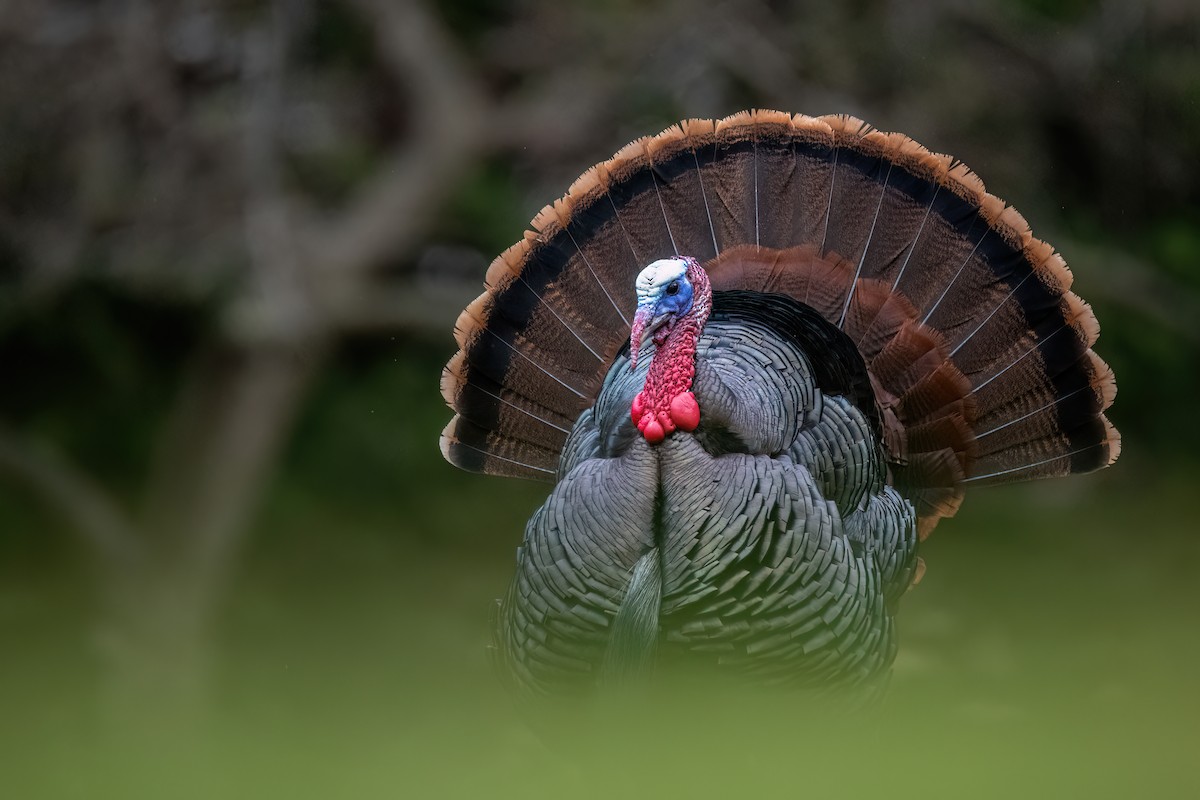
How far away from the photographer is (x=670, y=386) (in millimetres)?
2768

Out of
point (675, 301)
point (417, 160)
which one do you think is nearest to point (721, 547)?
point (675, 301)

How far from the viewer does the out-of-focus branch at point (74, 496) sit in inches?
244

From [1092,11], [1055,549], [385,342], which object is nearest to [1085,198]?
[1092,11]

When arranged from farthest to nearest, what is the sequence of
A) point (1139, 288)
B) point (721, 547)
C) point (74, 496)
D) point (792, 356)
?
1. point (1139, 288)
2. point (74, 496)
3. point (792, 356)
4. point (721, 547)

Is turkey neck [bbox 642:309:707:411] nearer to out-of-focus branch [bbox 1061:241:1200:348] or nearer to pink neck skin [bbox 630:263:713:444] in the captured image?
pink neck skin [bbox 630:263:713:444]

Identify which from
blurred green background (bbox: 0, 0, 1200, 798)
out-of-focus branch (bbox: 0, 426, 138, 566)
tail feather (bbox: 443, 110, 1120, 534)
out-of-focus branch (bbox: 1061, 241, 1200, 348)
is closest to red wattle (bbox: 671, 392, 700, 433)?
tail feather (bbox: 443, 110, 1120, 534)

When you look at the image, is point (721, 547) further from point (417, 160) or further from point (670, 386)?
point (417, 160)

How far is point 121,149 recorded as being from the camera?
257 inches

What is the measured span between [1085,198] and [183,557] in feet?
14.7

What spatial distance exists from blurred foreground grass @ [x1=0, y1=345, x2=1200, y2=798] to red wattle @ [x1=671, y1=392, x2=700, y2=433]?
522mm

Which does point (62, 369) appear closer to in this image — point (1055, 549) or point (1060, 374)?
point (1055, 549)

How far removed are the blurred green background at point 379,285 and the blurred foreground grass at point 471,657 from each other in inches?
1.1

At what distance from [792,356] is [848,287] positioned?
481 millimetres

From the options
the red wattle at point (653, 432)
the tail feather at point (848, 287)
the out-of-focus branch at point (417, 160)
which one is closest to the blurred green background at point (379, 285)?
the out-of-focus branch at point (417, 160)
